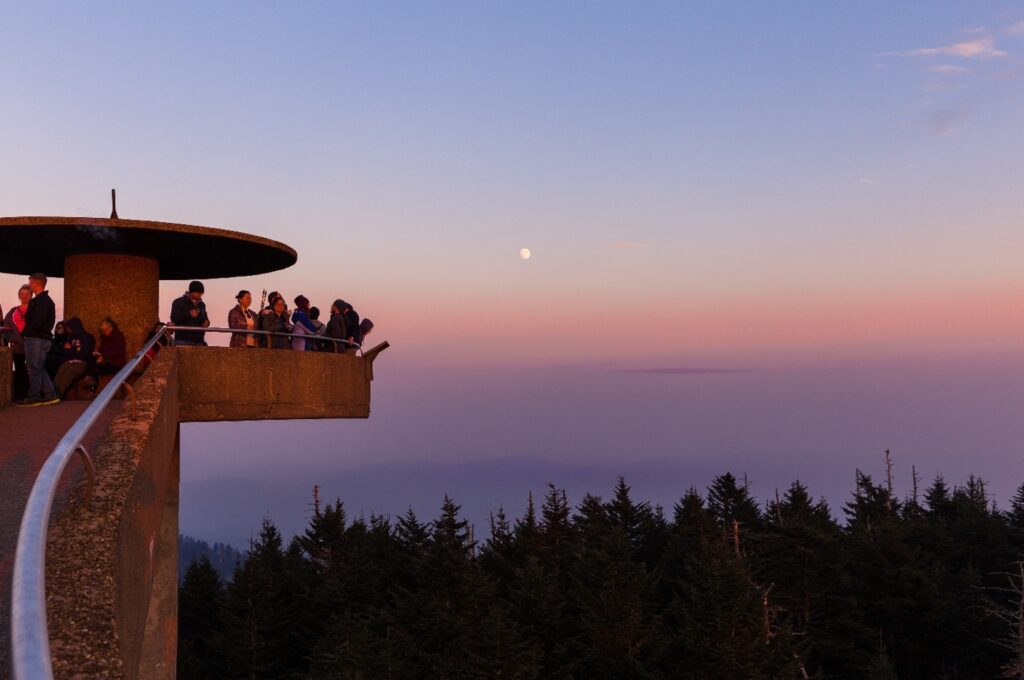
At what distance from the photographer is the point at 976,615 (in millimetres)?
58219

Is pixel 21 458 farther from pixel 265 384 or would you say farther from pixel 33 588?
pixel 265 384

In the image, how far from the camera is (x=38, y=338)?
37.3 feet

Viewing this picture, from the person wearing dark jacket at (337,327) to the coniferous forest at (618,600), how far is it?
28785mm

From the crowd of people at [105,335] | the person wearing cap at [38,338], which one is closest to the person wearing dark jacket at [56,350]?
the crowd of people at [105,335]

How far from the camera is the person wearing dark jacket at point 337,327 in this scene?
15.6 meters

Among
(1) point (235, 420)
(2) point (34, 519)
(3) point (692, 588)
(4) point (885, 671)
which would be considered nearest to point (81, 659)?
(2) point (34, 519)

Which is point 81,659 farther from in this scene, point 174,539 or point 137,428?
point 174,539

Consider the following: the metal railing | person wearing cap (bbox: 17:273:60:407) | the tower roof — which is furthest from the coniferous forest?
the metal railing

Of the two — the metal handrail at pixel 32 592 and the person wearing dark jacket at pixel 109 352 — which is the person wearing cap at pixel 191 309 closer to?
the person wearing dark jacket at pixel 109 352

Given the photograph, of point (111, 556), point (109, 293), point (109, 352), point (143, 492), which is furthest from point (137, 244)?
point (111, 556)

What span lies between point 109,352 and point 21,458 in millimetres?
5515

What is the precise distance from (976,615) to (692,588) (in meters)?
25.5

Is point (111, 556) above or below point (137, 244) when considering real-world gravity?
below

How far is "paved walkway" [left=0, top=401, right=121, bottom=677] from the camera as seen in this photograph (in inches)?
200
